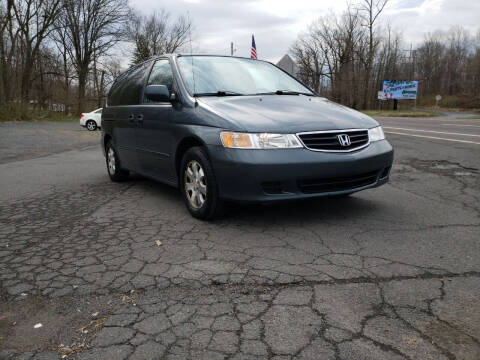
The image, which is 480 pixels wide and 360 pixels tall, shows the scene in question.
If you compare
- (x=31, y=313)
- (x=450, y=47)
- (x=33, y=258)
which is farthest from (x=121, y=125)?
(x=450, y=47)

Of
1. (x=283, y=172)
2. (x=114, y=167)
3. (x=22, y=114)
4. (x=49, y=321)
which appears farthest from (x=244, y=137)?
(x=22, y=114)

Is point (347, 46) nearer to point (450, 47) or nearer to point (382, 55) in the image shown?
point (382, 55)

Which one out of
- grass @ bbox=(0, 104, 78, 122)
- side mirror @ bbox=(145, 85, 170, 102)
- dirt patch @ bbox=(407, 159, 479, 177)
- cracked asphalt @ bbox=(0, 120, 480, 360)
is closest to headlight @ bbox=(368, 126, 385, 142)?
cracked asphalt @ bbox=(0, 120, 480, 360)

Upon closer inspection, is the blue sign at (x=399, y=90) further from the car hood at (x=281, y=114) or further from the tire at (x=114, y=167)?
the car hood at (x=281, y=114)

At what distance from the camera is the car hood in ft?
12.3

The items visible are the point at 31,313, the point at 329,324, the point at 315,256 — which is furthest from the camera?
the point at 315,256

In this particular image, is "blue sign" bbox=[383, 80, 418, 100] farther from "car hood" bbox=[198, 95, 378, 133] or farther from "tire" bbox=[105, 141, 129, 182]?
"car hood" bbox=[198, 95, 378, 133]

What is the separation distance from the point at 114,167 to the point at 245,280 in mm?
4193

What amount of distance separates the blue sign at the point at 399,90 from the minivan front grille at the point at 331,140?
2130 inches

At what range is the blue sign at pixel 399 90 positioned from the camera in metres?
53.6

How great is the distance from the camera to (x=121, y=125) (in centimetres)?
589

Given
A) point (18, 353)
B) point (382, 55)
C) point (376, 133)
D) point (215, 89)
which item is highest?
point (382, 55)

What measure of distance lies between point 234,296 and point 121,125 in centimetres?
395

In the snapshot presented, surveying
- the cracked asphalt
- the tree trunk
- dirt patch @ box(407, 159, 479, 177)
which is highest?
the tree trunk
